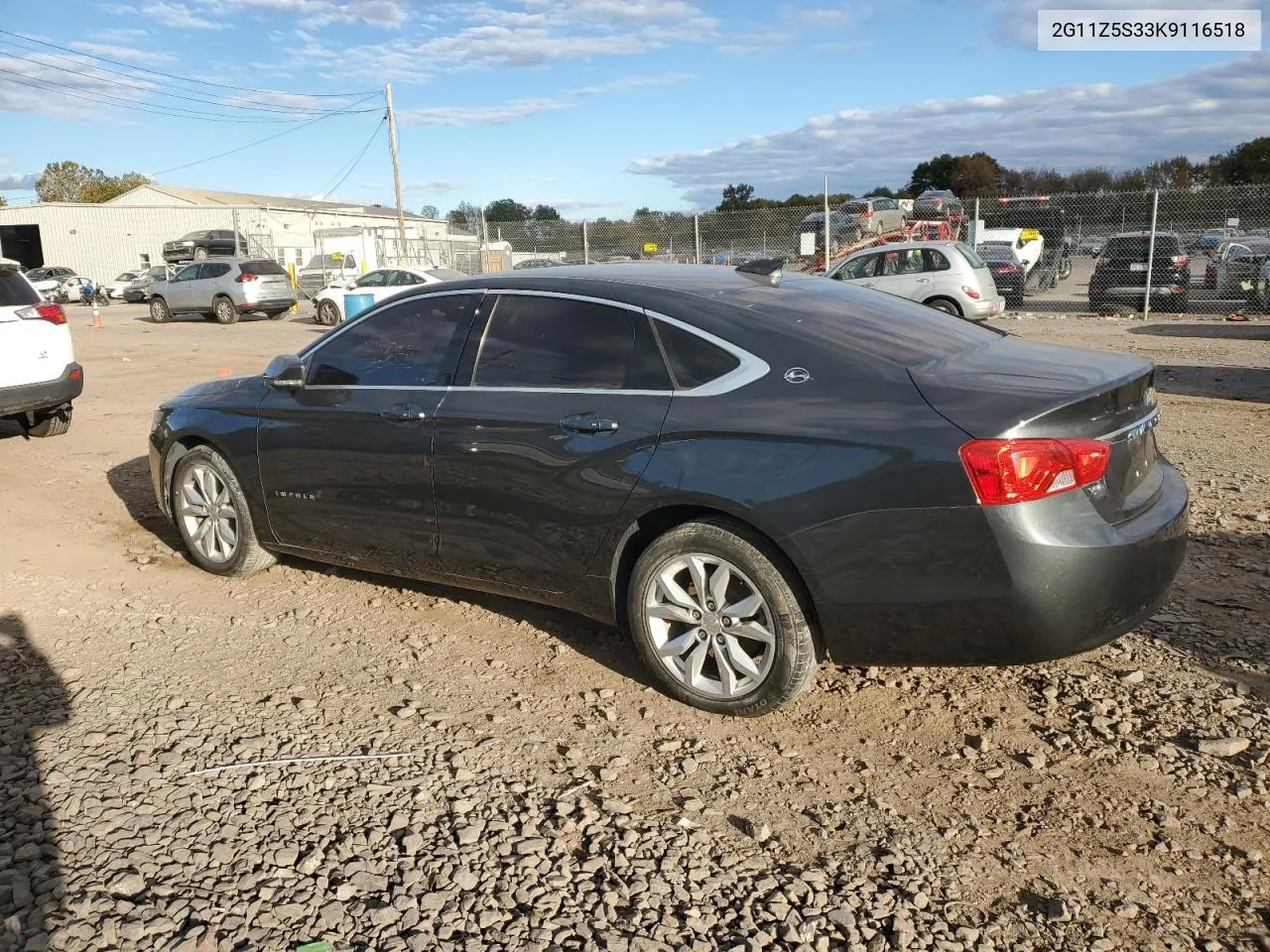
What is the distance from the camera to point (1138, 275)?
65.7 ft

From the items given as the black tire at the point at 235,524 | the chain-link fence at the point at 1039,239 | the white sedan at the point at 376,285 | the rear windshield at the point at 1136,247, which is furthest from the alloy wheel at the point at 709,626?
the rear windshield at the point at 1136,247

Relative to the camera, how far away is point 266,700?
3949 millimetres

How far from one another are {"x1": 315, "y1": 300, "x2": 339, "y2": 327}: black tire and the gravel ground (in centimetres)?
1978

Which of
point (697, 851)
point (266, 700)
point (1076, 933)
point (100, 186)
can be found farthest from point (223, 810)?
point (100, 186)

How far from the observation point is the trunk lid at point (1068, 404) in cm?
317

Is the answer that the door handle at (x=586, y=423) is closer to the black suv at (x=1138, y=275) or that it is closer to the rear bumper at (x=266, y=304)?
the black suv at (x=1138, y=275)

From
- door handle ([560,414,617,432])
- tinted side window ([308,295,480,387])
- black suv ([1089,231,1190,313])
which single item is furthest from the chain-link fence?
door handle ([560,414,617,432])

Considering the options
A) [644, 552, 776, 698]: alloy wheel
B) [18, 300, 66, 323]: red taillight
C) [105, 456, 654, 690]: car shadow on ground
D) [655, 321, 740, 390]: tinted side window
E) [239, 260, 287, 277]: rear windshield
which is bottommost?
[105, 456, 654, 690]: car shadow on ground

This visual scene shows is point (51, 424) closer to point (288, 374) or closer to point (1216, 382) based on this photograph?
point (288, 374)

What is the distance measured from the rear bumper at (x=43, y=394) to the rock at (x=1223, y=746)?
851cm

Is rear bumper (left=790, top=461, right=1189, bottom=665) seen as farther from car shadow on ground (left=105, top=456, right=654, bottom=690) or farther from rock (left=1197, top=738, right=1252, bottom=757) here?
car shadow on ground (left=105, top=456, right=654, bottom=690)

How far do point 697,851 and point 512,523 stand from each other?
63.9 inches

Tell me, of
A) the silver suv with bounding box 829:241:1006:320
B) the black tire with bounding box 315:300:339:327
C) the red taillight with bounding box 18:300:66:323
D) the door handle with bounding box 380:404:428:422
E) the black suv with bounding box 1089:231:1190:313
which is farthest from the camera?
the black tire with bounding box 315:300:339:327

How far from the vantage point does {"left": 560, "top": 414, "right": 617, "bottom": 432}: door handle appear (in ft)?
12.5
